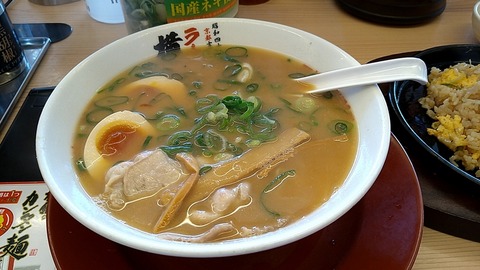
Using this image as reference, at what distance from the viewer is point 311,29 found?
1948 millimetres

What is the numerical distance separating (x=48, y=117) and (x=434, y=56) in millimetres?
1337

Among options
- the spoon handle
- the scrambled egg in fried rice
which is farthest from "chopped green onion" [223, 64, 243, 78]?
the scrambled egg in fried rice

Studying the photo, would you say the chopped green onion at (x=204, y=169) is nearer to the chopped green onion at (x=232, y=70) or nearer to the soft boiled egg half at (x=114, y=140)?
the soft boiled egg half at (x=114, y=140)

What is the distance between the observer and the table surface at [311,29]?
1771mm

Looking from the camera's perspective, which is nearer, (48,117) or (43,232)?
(48,117)

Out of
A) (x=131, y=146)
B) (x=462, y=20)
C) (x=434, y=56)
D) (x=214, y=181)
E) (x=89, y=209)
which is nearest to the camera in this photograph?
(x=89, y=209)

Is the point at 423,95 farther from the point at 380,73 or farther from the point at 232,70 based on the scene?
the point at 232,70

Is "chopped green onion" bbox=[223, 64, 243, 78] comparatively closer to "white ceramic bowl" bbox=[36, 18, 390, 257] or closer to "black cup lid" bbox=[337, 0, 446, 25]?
"white ceramic bowl" bbox=[36, 18, 390, 257]

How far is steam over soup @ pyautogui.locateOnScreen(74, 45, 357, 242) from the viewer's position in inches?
34.5

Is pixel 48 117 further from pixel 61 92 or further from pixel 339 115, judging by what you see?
pixel 339 115

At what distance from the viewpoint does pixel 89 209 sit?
0.82m

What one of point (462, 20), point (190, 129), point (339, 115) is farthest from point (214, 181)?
point (462, 20)

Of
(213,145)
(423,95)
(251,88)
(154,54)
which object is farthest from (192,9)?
(423,95)

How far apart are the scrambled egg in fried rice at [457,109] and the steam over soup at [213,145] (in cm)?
39
